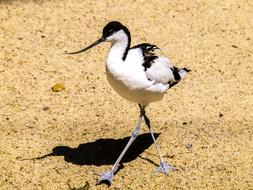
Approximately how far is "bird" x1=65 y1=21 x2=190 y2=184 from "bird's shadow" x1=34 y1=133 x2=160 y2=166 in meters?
0.21

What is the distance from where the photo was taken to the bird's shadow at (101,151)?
463 cm

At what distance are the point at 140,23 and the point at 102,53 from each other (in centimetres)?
67

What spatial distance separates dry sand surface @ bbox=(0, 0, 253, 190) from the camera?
4.54m

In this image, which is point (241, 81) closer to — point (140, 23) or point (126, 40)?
point (140, 23)

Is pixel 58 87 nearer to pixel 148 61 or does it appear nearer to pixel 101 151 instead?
pixel 101 151

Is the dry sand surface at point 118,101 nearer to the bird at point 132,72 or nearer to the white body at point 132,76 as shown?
the bird at point 132,72

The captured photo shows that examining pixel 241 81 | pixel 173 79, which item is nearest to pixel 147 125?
pixel 173 79

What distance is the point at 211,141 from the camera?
4.86 meters

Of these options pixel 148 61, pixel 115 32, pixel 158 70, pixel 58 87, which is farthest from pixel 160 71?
pixel 58 87

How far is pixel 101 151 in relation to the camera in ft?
15.5

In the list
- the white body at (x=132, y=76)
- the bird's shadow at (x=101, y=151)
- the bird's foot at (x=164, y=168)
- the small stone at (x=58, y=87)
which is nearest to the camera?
the white body at (x=132, y=76)

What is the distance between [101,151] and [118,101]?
688mm

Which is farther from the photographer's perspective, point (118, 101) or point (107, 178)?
point (118, 101)

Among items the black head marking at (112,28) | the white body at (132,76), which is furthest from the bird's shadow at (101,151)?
the black head marking at (112,28)
